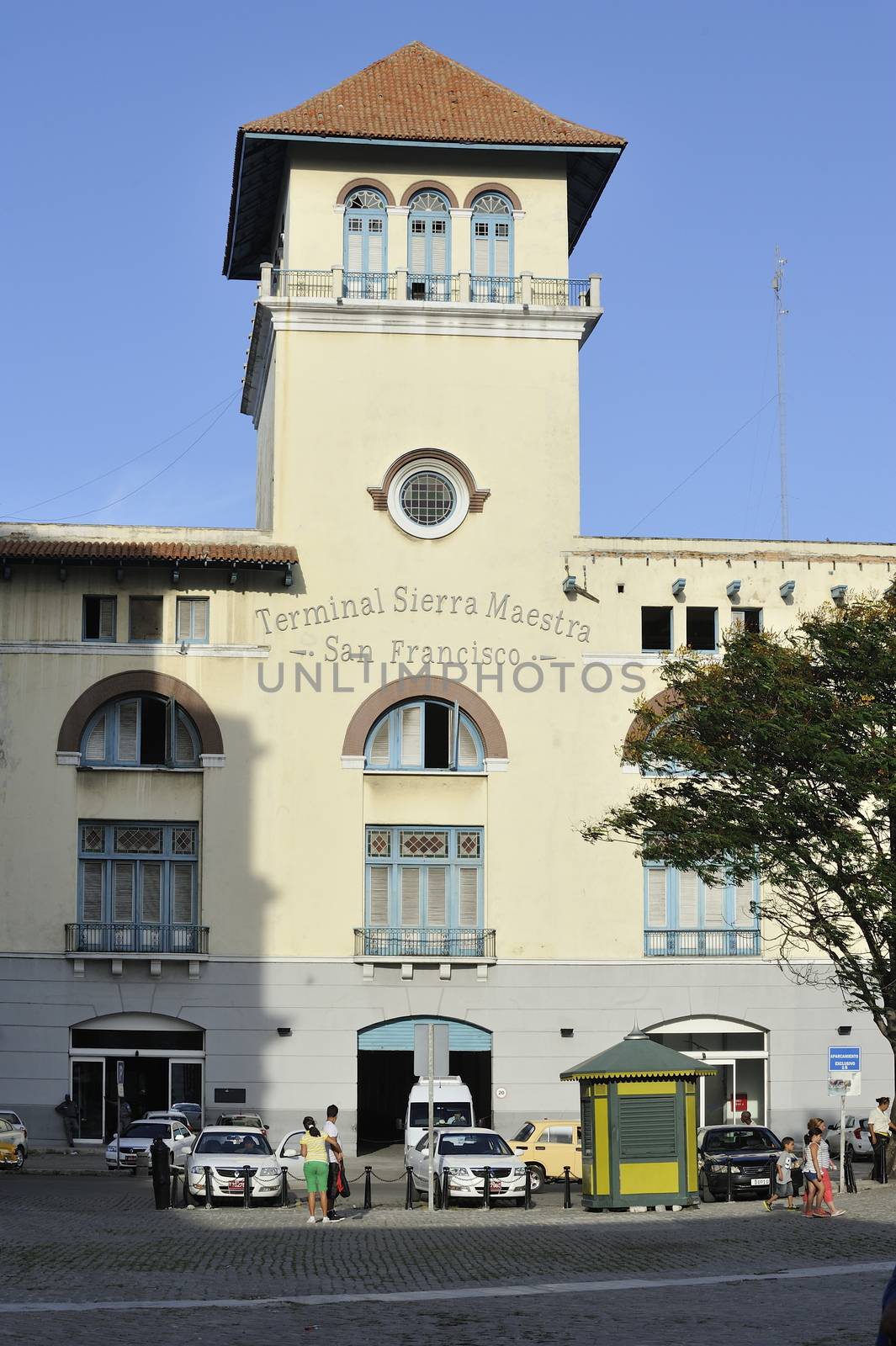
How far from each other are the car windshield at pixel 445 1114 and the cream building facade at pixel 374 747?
4.25 metres

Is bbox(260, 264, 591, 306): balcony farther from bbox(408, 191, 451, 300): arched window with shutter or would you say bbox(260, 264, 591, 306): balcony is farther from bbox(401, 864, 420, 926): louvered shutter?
bbox(401, 864, 420, 926): louvered shutter

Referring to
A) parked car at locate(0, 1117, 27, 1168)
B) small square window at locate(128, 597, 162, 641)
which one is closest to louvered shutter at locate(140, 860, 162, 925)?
small square window at locate(128, 597, 162, 641)

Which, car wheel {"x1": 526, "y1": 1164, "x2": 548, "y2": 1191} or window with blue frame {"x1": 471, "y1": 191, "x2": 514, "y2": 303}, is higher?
window with blue frame {"x1": 471, "y1": 191, "x2": 514, "y2": 303}

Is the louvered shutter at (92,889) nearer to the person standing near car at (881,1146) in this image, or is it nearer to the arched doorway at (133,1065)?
the arched doorway at (133,1065)

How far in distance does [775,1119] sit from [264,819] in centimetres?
1498

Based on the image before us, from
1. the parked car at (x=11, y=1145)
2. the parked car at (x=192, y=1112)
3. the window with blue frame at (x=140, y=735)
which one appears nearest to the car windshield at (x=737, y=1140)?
the parked car at (x=192, y=1112)

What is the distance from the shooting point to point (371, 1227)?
30.0 m

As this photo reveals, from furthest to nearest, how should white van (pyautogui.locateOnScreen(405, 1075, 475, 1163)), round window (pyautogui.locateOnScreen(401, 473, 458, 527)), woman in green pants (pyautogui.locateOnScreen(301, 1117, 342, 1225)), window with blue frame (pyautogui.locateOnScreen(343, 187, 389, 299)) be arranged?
window with blue frame (pyautogui.locateOnScreen(343, 187, 389, 299)) → round window (pyautogui.locateOnScreen(401, 473, 458, 527)) → white van (pyautogui.locateOnScreen(405, 1075, 475, 1163)) → woman in green pants (pyautogui.locateOnScreen(301, 1117, 342, 1225))

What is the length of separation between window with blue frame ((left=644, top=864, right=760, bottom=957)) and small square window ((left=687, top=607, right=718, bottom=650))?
5907 millimetres

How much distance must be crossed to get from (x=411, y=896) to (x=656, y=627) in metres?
9.52

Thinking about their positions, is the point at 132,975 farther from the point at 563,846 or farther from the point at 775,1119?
the point at 775,1119

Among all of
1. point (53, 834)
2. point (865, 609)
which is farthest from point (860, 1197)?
point (53, 834)

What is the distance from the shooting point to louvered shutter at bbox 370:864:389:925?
47.7m

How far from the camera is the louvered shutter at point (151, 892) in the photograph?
47.4 metres
